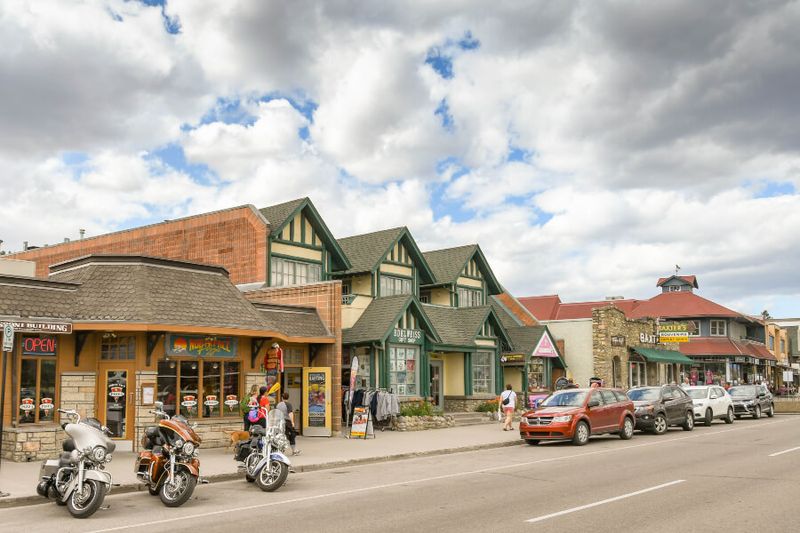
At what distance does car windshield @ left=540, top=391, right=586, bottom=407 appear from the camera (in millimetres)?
21734

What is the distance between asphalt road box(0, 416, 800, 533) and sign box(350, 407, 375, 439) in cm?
532

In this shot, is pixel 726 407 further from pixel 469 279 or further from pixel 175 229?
pixel 175 229

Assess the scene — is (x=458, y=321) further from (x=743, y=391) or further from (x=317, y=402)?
(x=743, y=391)

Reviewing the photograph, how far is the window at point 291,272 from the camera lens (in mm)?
28109

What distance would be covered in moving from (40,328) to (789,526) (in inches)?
548

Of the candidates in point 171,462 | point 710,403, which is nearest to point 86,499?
point 171,462

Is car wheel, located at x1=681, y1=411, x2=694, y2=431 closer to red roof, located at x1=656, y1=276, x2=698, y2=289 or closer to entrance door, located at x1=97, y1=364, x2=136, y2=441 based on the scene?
entrance door, located at x1=97, y1=364, x2=136, y2=441

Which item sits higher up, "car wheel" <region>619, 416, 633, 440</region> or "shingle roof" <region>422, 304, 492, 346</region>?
"shingle roof" <region>422, 304, 492, 346</region>

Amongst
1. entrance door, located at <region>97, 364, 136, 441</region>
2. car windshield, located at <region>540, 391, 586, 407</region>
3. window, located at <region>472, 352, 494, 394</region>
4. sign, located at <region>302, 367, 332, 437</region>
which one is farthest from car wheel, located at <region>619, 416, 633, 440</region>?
entrance door, located at <region>97, 364, 136, 441</region>

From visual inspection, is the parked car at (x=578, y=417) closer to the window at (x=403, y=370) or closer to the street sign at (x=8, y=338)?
the window at (x=403, y=370)

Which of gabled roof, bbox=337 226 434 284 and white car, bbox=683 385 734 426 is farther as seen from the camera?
gabled roof, bbox=337 226 434 284

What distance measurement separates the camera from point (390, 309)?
27875 mm

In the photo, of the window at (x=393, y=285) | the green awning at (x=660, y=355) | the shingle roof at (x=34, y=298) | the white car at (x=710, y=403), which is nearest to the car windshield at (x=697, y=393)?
the white car at (x=710, y=403)

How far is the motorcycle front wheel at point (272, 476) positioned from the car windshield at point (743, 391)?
26474 millimetres
